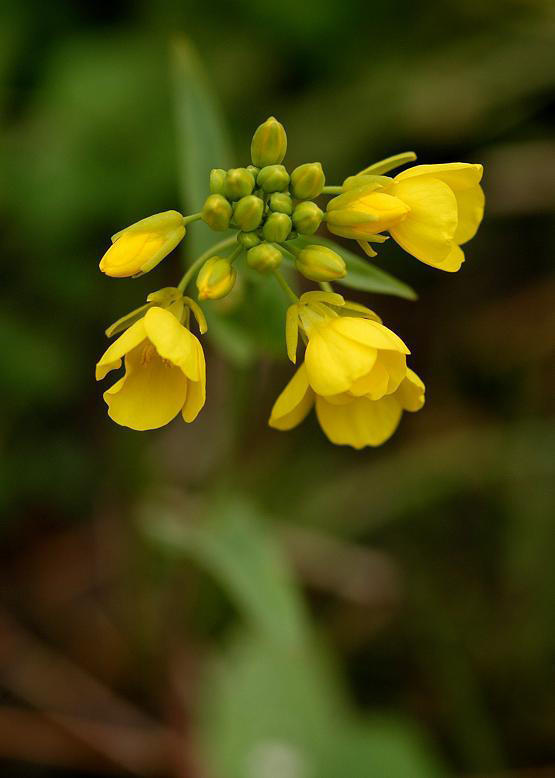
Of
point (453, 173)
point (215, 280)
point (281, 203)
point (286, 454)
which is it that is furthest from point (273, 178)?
point (286, 454)

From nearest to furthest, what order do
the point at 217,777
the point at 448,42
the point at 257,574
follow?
the point at 257,574
the point at 217,777
the point at 448,42

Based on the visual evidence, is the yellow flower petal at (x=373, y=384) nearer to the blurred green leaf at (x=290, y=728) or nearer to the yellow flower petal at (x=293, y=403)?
the yellow flower petal at (x=293, y=403)

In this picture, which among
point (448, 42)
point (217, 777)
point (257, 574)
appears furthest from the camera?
point (448, 42)

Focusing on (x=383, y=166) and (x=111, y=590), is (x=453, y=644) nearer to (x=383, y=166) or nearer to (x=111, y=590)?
(x=111, y=590)

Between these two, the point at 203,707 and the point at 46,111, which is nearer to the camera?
the point at 203,707

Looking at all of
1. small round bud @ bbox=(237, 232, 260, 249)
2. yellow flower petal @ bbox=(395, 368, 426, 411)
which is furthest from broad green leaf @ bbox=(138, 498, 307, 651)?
small round bud @ bbox=(237, 232, 260, 249)

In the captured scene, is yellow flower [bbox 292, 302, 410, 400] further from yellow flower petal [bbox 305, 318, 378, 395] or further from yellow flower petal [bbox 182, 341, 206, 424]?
yellow flower petal [bbox 182, 341, 206, 424]

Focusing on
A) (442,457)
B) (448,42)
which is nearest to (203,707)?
(442,457)
